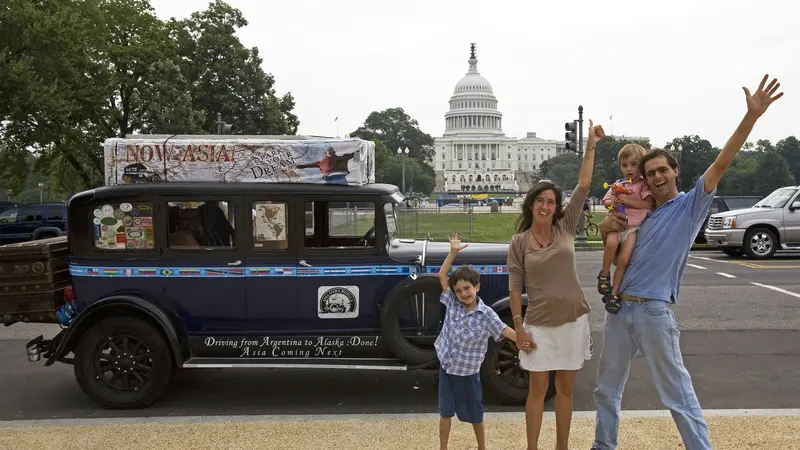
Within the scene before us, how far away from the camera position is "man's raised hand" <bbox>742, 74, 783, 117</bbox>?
3.96 meters

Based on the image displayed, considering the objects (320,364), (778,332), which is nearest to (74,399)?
(320,364)

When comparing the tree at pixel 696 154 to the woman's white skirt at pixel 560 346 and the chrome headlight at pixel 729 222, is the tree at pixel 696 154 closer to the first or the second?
the chrome headlight at pixel 729 222

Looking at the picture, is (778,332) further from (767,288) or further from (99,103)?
(99,103)

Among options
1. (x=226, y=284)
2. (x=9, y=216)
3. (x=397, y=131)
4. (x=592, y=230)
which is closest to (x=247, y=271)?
(x=226, y=284)

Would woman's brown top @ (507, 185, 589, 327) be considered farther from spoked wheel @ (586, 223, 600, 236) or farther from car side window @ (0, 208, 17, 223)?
spoked wheel @ (586, 223, 600, 236)

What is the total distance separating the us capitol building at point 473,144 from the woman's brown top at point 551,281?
16366cm

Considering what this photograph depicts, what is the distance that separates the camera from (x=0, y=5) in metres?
25.2

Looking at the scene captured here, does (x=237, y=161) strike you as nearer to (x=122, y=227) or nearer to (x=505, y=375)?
(x=122, y=227)

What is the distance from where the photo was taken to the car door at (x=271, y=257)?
20.9ft

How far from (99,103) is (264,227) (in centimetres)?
2604

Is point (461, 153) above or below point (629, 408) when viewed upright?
above

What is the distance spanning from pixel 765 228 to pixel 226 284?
15.8 m

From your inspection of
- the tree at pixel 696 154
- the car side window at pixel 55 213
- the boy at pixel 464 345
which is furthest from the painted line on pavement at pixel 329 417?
the tree at pixel 696 154

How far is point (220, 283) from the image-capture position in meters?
6.38
